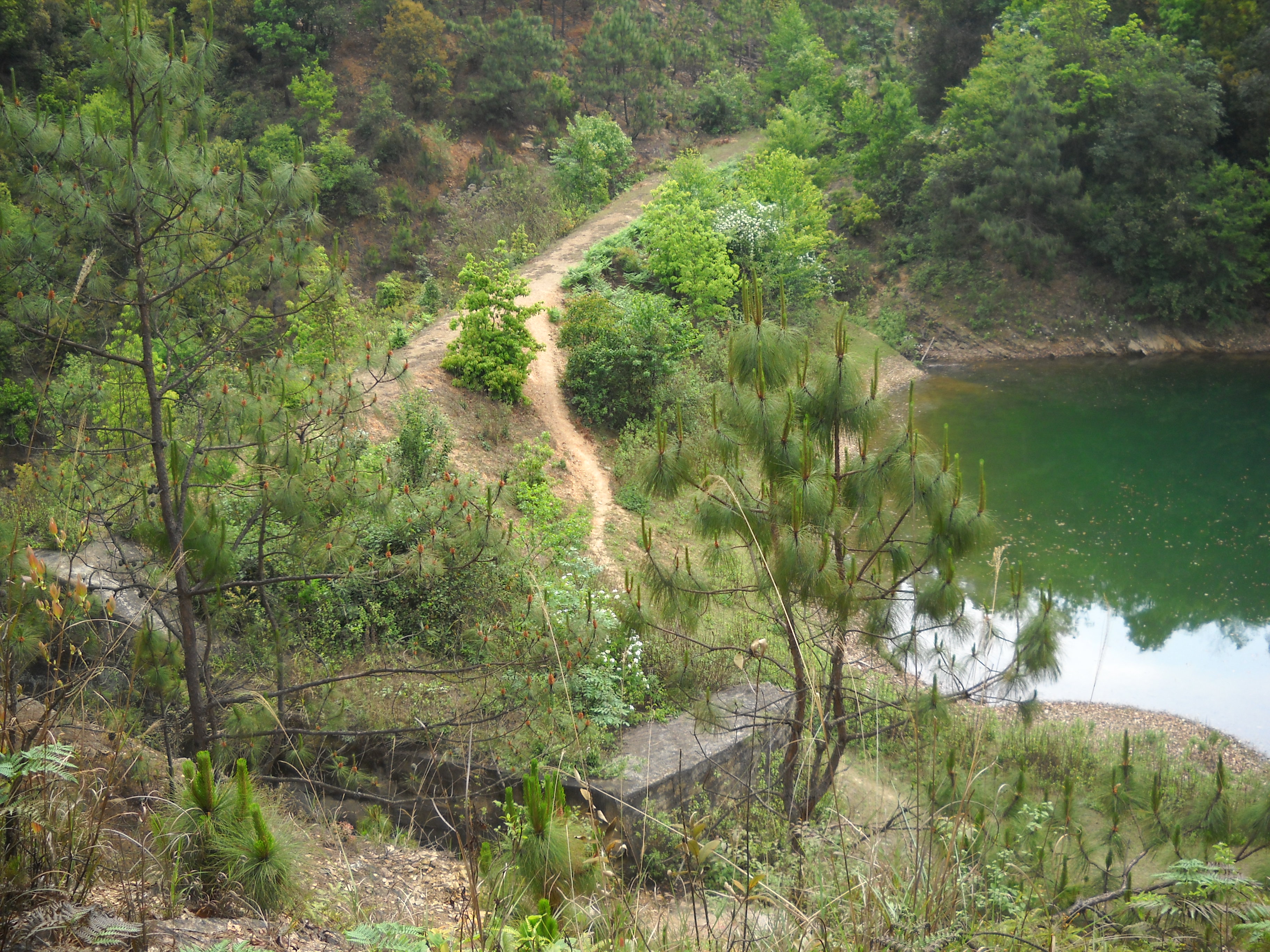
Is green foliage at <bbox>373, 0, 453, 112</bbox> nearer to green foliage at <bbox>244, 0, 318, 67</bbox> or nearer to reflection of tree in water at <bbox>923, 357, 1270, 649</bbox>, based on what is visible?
green foliage at <bbox>244, 0, 318, 67</bbox>

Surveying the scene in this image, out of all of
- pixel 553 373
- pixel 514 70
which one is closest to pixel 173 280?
pixel 553 373

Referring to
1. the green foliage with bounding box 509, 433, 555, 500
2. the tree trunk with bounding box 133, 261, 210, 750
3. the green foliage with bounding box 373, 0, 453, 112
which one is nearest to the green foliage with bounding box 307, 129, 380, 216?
the green foliage with bounding box 373, 0, 453, 112

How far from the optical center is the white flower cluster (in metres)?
18.2

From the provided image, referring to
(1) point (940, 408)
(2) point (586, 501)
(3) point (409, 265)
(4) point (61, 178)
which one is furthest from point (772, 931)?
(3) point (409, 265)

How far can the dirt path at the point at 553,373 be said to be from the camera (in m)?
12.0

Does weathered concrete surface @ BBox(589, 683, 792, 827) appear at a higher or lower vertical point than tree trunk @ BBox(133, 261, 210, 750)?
lower

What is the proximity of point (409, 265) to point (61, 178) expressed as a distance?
2168 cm

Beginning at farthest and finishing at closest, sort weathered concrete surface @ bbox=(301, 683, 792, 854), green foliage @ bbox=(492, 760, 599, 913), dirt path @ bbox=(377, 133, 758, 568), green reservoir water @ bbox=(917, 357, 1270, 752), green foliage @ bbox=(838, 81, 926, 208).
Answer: green foliage @ bbox=(838, 81, 926, 208)
dirt path @ bbox=(377, 133, 758, 568)
green reservoir water @ bbox=(917, 357, 1270, 752)
weathered concrete surface @ bbox=(301, 683, 792, 854)
green foliage @ bbox=(492, 760, 599, 913)

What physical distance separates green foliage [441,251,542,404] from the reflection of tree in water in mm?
7195

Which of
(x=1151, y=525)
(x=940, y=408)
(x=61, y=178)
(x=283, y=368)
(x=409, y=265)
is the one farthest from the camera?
(x=409, y=265)

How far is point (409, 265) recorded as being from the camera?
82.7 ft

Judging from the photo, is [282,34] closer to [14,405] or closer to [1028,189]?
[14,405]

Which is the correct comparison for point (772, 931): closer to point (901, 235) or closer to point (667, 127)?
point (901, 235)

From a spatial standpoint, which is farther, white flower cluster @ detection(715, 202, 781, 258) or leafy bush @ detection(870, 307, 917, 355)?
leafy bush @ detection(870, 307, 917, 355)
